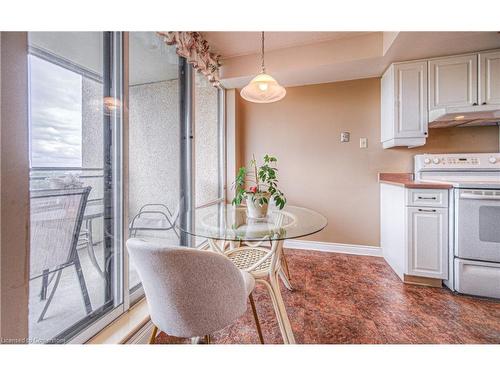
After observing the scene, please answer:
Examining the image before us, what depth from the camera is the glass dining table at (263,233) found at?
1.10 m

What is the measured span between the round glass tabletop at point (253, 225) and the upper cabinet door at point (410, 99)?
1553 mm

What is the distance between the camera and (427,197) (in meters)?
1.91

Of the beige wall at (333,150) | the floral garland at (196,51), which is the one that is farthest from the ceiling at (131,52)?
the beige wall at (333,150)

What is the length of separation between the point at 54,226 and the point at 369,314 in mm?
1991

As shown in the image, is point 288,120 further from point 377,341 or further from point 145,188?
point 377,341

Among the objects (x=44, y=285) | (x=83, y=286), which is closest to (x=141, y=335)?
(x=83, y=286)

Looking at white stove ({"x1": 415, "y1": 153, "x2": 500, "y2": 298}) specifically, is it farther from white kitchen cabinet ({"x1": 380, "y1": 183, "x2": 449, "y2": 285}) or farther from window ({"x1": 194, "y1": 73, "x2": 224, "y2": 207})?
window ({"x1": 194, "y1": 73, "x2": 224, "y2": 207})

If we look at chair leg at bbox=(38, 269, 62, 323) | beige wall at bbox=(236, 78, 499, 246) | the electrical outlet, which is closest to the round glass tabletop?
chair leg at bbox=(38, 269, 62, 323)

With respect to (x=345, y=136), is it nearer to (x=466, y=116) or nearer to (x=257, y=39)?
(x=466, y=116)

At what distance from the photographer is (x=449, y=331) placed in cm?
137

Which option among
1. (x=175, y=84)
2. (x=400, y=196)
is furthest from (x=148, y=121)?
(x=400, y=196)

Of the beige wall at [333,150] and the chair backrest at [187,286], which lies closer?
the chair backrest at [187,286]

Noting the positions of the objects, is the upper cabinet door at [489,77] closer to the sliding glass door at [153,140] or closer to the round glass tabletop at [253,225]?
the round glass tabletop at [253,225]

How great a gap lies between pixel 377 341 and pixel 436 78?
243 centimetres
